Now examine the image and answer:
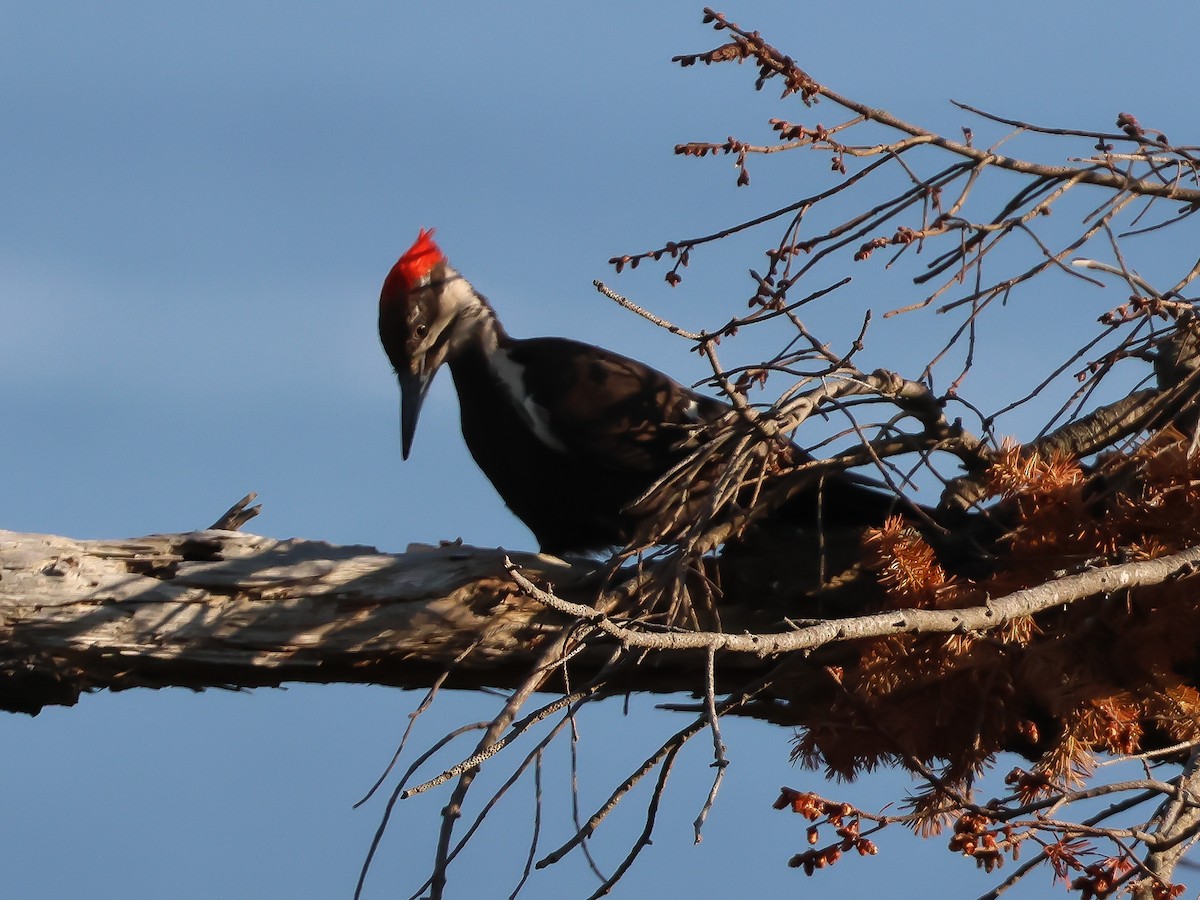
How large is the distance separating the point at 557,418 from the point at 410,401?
25.1 inches

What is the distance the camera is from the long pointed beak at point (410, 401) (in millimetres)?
4102

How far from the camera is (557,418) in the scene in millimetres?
3748

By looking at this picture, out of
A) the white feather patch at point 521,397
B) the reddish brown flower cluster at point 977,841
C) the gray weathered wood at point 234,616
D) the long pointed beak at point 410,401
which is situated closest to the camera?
the reddish brown flower cluster at point 977,841

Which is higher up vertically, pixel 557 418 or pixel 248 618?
pixel 557 418

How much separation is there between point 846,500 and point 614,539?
0.70 meters

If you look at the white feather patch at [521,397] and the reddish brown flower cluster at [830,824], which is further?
the white feather patch at [521,397]

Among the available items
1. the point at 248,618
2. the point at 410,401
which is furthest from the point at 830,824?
the point at 410,401

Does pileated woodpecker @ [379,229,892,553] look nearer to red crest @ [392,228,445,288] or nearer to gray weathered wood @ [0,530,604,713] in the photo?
red crest @ [392,228,445,288]

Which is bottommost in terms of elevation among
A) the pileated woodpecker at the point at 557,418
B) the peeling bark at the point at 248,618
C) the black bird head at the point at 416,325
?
the peeling bark at the point at 248,618

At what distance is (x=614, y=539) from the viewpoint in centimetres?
378

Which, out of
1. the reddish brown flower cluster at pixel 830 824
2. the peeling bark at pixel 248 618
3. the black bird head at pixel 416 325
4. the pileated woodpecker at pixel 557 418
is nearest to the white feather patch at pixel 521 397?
the pileated woodpecker at pixel 557 418

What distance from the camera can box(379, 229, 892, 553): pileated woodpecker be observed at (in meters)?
3.65

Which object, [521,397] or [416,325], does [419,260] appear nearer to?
[416,325]

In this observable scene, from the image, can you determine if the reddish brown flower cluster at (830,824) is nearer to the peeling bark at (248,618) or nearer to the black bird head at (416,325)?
the peeling bark at (248,618)
